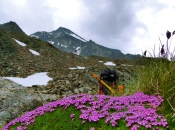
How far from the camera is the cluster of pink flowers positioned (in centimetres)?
573

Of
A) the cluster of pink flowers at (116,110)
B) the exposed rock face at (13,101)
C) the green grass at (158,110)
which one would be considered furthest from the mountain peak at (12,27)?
the green grass at (158,110)

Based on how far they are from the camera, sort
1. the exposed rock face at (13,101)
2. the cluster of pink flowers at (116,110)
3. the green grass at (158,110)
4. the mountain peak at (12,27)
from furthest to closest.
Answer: the mountain peak at (12,27) → the exposed rock face at (13,101) → the green grass at (158,110) → the cluster of pink flowers at (116,110)

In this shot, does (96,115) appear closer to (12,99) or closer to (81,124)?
(81,124)

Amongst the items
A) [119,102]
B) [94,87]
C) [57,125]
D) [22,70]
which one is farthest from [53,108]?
[22,70]

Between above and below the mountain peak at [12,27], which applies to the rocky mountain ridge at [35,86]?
below

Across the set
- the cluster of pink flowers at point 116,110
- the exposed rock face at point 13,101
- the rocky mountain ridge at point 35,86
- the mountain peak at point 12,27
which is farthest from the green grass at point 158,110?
the mountain peak at point 12,27

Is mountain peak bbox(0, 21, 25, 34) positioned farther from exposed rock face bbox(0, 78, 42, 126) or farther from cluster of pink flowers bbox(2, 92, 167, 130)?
cluster of pink flowers bbox(2, 92, 167, 130)

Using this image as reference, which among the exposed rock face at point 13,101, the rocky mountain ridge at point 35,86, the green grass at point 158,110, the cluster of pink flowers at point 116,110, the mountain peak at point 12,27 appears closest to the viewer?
the cluster of pink flowers at point 116,110

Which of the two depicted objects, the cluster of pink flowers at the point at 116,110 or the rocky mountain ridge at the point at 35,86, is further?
the rocky mountain ridge at the point at 35,86

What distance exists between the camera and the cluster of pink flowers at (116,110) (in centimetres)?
573

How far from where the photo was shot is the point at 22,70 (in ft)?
103

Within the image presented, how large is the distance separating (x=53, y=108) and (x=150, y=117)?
332cm

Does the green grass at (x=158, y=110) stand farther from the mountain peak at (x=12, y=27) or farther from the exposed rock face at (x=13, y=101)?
the mountain peak at (x=12, y=27)

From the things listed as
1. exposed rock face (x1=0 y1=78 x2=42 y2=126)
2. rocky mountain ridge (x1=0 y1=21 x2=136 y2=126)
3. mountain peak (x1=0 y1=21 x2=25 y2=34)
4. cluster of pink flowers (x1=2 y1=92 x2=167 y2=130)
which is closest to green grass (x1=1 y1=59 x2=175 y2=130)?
cluster of pink flowers (x1=2 y1=92 x2=167 y2=130)
